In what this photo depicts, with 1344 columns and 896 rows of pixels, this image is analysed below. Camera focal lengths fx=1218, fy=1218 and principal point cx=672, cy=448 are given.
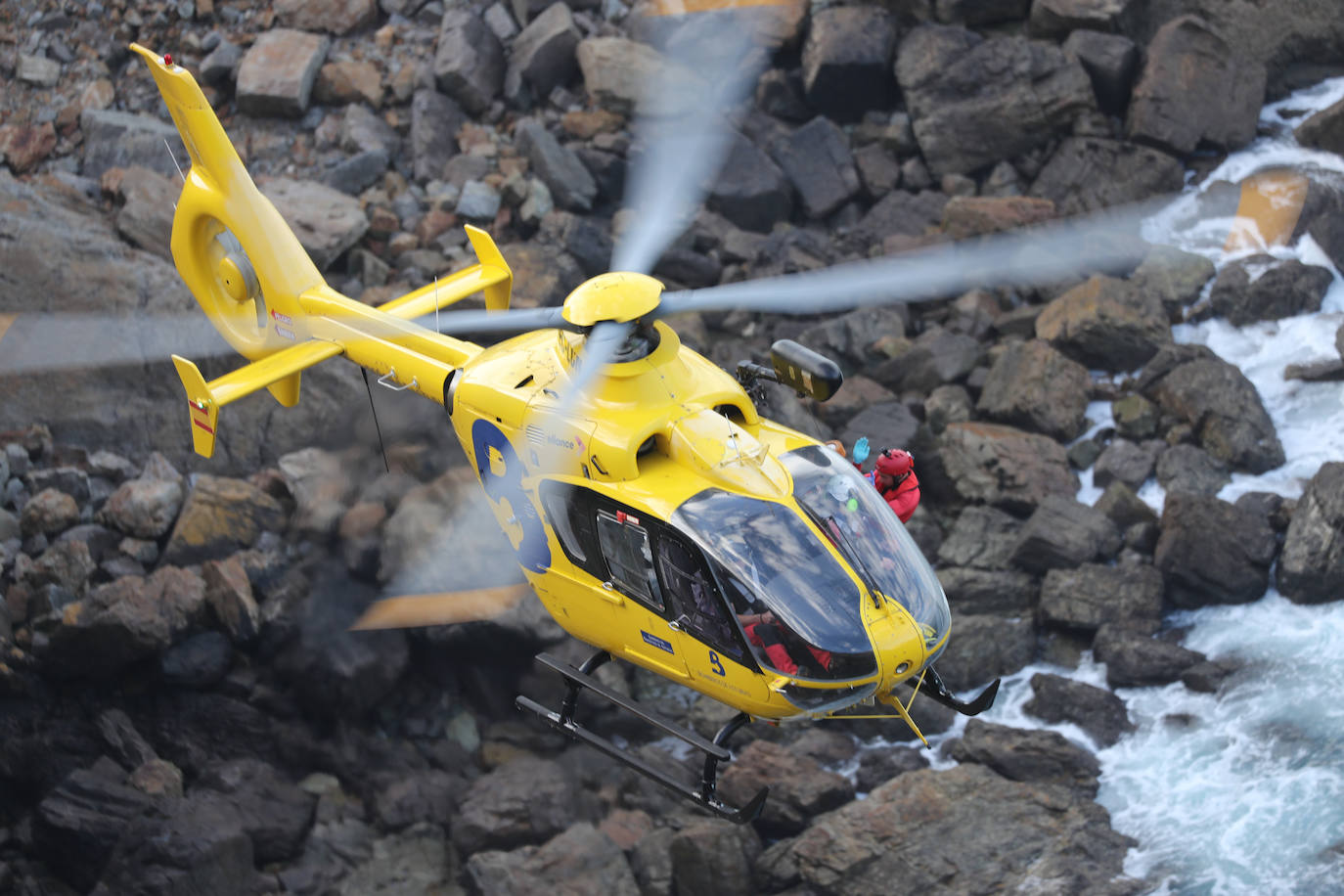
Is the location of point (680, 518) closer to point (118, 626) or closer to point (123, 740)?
point (118, 626)

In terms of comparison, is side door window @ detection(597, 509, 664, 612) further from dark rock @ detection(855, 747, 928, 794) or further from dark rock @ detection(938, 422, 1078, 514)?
dark rock @ detection(938, 422, 1078, 514)

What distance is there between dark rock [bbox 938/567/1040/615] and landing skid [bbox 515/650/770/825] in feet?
14.0

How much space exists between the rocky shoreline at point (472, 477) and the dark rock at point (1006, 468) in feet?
0.13

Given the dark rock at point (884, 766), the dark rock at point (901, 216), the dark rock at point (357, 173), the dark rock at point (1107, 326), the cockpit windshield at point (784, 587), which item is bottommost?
the dark rock at point (884, 766)

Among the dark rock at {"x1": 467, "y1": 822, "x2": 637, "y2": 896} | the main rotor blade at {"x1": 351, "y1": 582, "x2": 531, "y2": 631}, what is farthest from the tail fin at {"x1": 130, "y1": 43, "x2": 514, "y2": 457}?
the dark rock at {"x1": 467, "y1": 822, "x2": 637, "y2": 896}

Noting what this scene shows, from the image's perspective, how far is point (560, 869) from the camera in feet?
28.8

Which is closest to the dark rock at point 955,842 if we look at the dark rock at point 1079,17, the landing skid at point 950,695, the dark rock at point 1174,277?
the landing skid at point 950,695

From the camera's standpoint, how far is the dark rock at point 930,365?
1307 centimetres

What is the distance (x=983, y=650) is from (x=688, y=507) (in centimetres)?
483

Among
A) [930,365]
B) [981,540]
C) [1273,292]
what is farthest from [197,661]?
[1273,292]

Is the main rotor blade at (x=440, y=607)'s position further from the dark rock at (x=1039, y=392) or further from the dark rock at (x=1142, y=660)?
the dark rock at (x=1039, y=392)

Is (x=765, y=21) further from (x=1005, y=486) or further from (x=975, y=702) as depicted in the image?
(x=975, y=702)

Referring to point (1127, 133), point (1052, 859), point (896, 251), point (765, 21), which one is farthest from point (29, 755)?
point (1127, 133)

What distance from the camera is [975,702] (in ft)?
23.5
